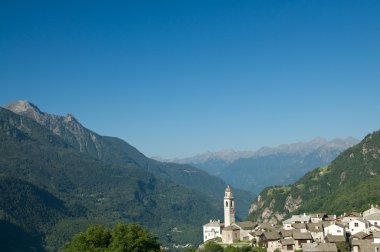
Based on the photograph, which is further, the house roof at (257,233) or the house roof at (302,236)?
the house roof at (257,233)

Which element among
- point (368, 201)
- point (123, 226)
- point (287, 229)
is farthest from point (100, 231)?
point (368, 201)

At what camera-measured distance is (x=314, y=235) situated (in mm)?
111375

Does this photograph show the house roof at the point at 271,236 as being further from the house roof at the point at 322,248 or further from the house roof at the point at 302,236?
the house roof at the point at 322,248

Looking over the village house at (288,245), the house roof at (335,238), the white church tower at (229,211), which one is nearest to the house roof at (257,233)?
the village house at (288,245)

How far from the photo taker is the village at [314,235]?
9907cm

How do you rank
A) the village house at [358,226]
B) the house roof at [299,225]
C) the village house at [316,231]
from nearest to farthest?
the village house at [316,231] < the village house at [358,226] < the house roof at [299,225]

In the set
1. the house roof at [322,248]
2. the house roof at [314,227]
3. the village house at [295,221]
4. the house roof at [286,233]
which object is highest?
the village house at [295,221]

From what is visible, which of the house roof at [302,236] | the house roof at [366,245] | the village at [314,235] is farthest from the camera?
the house roof at [302,236]

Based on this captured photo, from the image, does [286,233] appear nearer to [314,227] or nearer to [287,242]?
[287,242]

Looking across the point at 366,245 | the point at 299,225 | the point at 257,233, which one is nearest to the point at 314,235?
the point at 299,225

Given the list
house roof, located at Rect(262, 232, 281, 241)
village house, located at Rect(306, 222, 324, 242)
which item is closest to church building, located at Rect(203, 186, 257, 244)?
house roof, located at Rect(262, 232, 281, 241)

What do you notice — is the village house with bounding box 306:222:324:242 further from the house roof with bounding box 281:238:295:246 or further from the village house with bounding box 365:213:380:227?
the village house with bounding box 365:213:380:227

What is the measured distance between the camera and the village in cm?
9907

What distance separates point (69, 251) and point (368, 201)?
439 feet
